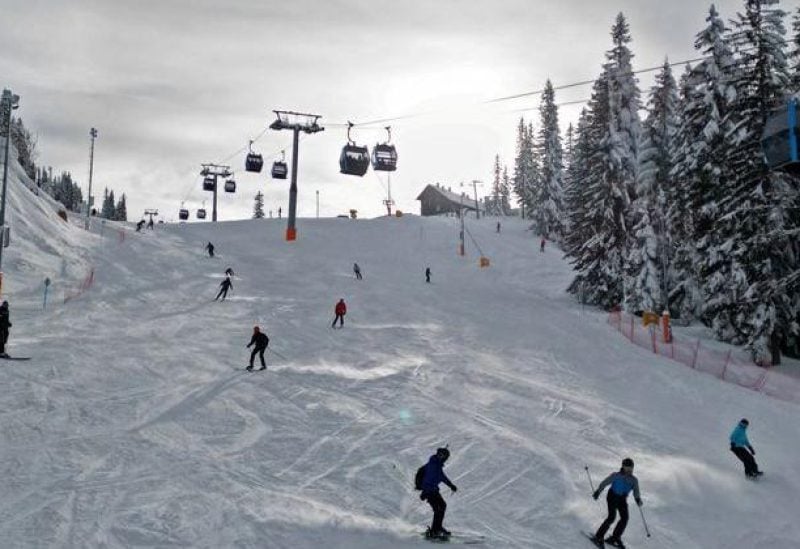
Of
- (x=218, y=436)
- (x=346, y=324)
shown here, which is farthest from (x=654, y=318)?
(x=218, y=436)

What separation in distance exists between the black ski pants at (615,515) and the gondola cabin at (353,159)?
29.5 m

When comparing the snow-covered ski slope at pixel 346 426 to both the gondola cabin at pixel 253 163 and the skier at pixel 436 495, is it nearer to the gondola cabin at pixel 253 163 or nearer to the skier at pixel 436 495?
the skier at pixel 436 495

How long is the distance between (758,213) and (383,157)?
18.2 meters

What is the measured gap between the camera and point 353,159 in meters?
37.7

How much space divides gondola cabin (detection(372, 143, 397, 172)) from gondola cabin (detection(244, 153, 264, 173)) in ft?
53.2

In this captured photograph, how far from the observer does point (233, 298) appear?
32.4 metres

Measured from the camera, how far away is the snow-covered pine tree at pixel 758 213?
25766 mm

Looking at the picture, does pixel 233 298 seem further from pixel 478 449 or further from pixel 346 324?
pixel 478 449

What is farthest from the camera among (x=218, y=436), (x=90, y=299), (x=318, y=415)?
(x=90, y=299)

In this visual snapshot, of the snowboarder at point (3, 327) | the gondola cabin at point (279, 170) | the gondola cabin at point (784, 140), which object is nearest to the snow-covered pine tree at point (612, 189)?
the gondola cabin at point (279, 170)

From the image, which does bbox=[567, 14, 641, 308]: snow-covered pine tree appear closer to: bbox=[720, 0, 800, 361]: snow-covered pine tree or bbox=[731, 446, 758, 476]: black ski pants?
bbox=[720, 0, 800, 361]: snow-covered pine tree

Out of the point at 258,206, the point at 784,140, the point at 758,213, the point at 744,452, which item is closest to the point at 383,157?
the point at 758,213

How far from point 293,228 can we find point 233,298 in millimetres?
24876

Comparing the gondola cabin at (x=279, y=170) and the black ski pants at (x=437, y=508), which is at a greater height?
the gondola cabin at (x=279, y=170)
